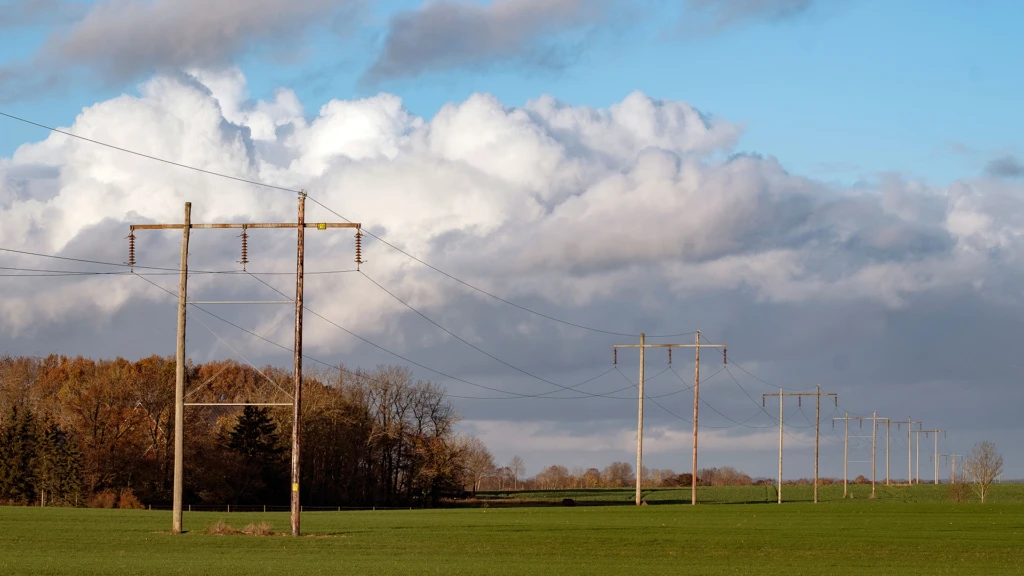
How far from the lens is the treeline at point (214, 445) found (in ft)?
278

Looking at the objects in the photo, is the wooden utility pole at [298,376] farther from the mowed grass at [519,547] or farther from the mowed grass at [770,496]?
the mowed grass at [770,496]

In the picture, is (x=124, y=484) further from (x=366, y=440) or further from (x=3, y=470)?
(x=366, y=440)

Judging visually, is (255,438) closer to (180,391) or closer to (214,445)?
(214,445)

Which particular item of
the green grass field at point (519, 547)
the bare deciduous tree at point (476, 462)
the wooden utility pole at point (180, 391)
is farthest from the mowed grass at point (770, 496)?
the wooden utility pole at point (180, 391)

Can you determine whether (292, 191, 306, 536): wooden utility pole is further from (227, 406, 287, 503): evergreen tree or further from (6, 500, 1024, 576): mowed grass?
(227, 406, 287, 503): evergreen tree

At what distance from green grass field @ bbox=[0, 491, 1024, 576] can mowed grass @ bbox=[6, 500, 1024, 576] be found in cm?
5

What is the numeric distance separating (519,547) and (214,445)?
5910 cm

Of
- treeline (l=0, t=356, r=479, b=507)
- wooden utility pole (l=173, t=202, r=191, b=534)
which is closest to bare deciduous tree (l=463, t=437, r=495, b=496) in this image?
treeline (l=0, t=356, r=479, b=507)

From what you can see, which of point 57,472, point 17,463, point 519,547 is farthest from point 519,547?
point 17,463

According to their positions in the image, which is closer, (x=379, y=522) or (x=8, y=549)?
(x=8, y=549)

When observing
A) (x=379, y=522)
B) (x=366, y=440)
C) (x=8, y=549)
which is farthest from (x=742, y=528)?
(x=366, y=440)

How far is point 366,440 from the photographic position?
10881 cm

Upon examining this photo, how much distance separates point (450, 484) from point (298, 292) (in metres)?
72.4

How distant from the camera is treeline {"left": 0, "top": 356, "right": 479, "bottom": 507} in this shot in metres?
84.6
